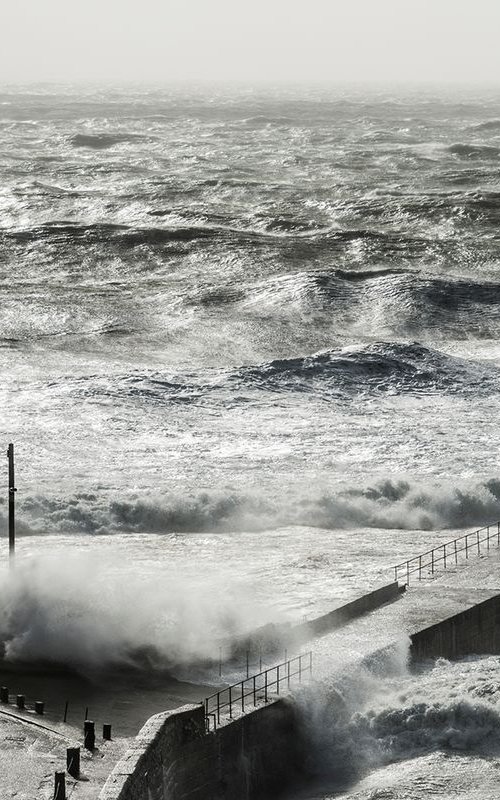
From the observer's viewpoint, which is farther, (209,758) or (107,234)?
(107,234)

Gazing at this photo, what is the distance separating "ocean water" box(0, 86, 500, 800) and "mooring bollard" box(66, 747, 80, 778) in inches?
181

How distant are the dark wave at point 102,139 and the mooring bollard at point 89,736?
100448 mm

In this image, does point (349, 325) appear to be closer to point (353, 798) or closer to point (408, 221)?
point (408, 221)

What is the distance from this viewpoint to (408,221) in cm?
7988

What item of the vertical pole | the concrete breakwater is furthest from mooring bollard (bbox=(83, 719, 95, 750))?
the vertical pole

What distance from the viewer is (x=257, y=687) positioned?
22531 mm

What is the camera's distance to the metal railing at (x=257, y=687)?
21531 millimetres

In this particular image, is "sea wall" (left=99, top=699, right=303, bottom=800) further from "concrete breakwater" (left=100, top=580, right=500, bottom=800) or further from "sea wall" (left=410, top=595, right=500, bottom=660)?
"sea wall" (left=410, top=595, right=500, bottom=660)

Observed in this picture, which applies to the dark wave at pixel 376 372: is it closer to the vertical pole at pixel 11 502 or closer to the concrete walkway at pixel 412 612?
the concrete walkway at pixel 412 612

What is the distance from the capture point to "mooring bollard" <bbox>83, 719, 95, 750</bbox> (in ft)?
65.2

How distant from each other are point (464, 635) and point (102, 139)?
9998 centimetres

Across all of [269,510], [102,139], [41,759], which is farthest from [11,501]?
[102,139]

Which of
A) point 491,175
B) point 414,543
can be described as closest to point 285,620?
point 414,543

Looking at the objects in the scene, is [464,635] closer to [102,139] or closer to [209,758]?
[209,758]
